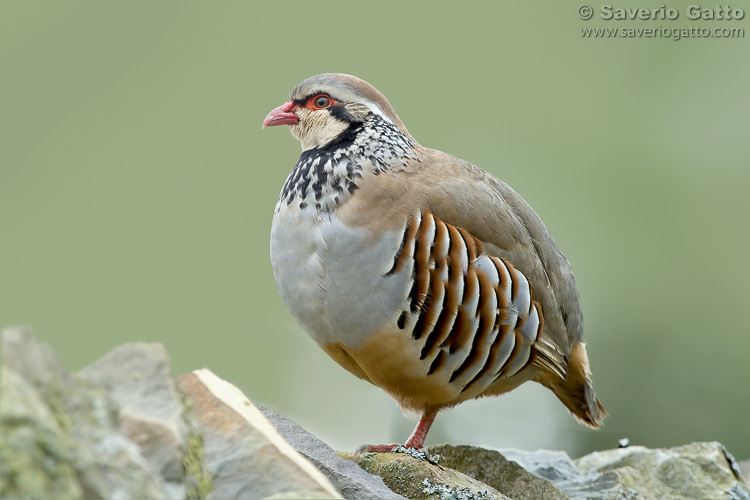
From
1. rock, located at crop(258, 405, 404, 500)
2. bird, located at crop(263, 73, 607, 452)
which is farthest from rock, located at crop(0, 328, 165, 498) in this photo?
bird, located at crop(263, 73, 607, 452)

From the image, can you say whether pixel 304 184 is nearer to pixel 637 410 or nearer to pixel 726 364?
pixel 637 410

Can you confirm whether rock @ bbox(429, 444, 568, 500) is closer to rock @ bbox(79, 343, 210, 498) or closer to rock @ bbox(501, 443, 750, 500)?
rock @ bbox(501, 443, 750, 500)

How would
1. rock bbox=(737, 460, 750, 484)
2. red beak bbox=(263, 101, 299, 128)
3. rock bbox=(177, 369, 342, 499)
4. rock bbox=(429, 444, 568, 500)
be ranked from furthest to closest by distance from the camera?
rock bbox=(737, 460, 750, 484) < red beak bbox=(263, 101, 299, 128) < rock bbox=(429, 444, 568, 500) < rock bbox=(177, 369, 342, 499)

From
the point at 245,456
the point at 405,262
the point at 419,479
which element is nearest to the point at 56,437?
the point at 245,456

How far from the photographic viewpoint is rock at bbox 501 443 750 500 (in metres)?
4.39

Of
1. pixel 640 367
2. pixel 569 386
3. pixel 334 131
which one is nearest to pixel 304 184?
pixel 334 131

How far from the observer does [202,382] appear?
2699 millimetres

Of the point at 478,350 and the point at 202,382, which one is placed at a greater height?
the point at 478,350

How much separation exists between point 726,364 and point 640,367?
112 cm

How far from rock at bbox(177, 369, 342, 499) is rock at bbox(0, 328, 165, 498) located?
0.53 meters

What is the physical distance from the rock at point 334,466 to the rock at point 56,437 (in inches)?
50.2

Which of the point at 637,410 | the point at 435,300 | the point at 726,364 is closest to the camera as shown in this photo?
the point at 435,300

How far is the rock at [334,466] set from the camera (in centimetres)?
298

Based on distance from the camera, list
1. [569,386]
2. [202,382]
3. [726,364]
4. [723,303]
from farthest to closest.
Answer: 1. [723,303]
2. [726,364]
3. [569,386]
4. [202,382]
